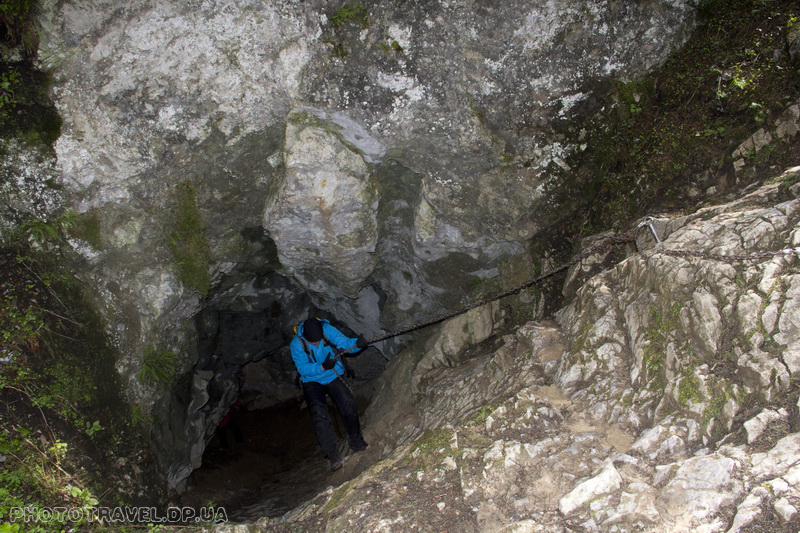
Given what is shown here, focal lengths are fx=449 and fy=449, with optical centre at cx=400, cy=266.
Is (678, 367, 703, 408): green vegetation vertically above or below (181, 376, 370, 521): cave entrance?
above

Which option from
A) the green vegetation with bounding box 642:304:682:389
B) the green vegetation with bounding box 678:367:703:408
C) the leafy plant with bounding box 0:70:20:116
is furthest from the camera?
the leafy plant with bounding box 0:70:20:116

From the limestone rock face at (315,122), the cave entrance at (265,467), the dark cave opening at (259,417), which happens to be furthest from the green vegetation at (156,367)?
the cave entrance at (265,467)

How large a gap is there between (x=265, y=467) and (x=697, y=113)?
9.17 m

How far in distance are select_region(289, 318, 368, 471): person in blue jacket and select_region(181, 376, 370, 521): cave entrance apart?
1.58 ft

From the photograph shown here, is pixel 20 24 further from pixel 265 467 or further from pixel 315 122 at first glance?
pixel 265 467

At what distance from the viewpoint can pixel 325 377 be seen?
666 centimetres

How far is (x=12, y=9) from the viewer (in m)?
4.29

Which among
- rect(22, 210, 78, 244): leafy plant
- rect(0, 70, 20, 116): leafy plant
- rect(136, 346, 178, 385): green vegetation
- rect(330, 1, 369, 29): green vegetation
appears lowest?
rect(136, 346, 178, 385): green vegetation

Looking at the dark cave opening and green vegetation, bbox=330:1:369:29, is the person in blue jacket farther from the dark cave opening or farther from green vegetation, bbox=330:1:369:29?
green vegetation, bbox=330:1:369:29

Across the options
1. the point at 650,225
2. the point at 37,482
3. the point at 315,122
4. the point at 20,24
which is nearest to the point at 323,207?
the point at 315,122

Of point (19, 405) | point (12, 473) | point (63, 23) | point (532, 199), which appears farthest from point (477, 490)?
point (63, 23)

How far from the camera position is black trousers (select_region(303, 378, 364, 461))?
6.35 metres

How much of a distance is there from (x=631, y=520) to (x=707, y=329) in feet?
4.82

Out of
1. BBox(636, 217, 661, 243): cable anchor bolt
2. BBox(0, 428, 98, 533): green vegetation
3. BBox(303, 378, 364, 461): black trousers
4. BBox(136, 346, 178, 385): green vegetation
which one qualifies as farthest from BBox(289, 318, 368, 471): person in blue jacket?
BBox(636, 217, 661, 243): cable anchor bolt
